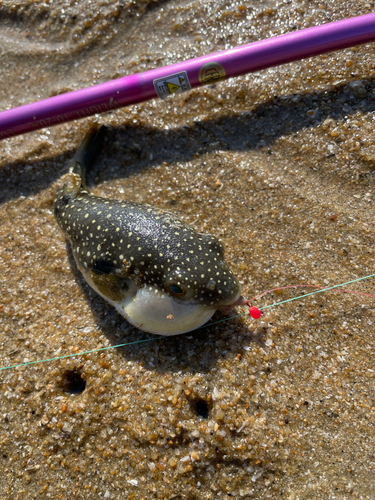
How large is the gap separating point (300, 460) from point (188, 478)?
2.80 ft

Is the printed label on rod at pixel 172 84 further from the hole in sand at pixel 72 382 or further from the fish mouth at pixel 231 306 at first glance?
the hole in sand at pixel 72 382

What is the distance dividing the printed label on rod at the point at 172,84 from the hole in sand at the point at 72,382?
10.4ft

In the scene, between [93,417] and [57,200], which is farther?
[57,200]

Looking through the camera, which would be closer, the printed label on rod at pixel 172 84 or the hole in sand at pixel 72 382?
the hole in sand at pixel 72 382

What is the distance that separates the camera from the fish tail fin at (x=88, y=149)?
3.89 metres

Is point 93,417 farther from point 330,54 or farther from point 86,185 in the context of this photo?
point 330,54

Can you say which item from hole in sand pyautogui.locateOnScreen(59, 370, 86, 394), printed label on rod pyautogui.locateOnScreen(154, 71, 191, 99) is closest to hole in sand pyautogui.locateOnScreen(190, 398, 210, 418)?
hole in sand pyautogui.locateOnScreen(59, 370, 86, 394)

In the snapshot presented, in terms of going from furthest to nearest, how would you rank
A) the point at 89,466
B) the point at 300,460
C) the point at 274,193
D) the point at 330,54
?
1. the point at 330,54
2. the point at 274,193
3. the point at 89,466
4. the point at 300,460

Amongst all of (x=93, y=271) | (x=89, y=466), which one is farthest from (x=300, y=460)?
(x=93, y=271)

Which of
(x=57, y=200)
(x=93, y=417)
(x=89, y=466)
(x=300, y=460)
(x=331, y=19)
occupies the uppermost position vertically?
(x=331, y=19)

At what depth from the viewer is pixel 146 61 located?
4.28 m

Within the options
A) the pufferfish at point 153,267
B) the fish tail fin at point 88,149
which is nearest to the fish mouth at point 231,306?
the pufferfish at point 153,267

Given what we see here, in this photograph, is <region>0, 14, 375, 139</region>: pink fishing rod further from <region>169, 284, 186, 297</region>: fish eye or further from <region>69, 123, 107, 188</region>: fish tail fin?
<region>169, 284, 186, 297</region>: fish eye

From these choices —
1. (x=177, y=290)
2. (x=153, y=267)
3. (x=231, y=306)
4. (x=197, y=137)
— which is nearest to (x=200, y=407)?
(x=231, y=306)
